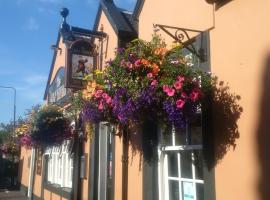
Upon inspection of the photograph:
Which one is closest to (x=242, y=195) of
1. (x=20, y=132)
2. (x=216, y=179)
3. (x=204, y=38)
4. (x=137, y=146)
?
(x=216, y=179)

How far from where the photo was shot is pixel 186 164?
18.6 ft

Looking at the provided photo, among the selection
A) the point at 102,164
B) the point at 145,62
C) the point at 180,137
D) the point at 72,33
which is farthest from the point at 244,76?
the point at 72,33

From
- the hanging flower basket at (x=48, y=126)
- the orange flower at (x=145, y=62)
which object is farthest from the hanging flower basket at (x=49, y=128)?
the orange flower at (x=145, y=62)

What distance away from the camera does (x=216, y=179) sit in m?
4.91

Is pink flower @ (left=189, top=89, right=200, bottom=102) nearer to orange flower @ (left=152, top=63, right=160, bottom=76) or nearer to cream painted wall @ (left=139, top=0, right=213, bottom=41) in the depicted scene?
orange flower @ (left=152, top=63, right=160, bottom=76)

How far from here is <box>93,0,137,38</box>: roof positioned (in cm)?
846

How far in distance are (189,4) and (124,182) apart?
11.7ft

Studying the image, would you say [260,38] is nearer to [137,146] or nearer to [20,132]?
[137,146]

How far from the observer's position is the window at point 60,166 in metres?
11.2

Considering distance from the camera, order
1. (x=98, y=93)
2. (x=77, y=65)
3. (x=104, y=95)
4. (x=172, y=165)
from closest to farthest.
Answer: (x=104, y=95) → (x=98, y=93) → (x=172, y=165) → (x=77, y=65)

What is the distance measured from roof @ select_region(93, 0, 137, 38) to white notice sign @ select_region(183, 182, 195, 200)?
13.2ft

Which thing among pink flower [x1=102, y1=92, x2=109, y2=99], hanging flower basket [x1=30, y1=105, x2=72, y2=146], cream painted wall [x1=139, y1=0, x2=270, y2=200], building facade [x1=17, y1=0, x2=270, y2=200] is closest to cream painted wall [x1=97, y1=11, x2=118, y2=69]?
building facade [x1=17, y1=0, x2=270, y2=200]

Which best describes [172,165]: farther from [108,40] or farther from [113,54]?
[108,40]

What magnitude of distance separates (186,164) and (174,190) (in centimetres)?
54
